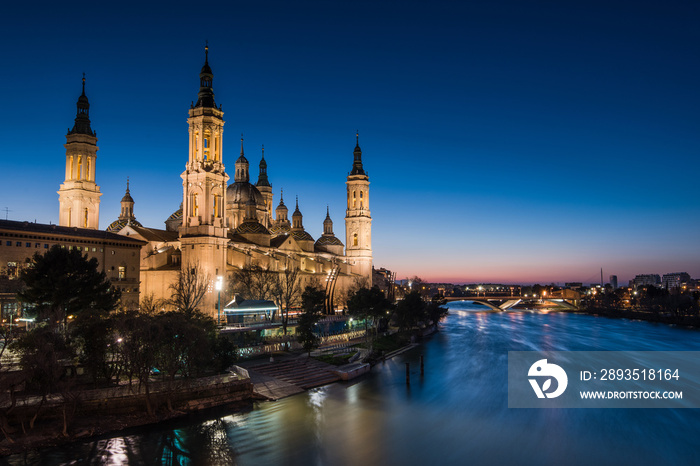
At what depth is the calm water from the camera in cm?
2170

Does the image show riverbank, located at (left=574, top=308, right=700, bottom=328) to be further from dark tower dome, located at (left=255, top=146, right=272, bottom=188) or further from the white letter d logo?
dark tower dome, located at (left=255, top=146, right=272, bottom=188)

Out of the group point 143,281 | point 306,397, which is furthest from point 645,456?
point 143,281

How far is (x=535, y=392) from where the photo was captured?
34781 mm

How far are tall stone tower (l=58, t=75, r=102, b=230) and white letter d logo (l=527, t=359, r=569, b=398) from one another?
176 ft

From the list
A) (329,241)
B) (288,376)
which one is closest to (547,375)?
(288,376)

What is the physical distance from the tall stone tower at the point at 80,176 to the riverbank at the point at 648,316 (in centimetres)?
9842

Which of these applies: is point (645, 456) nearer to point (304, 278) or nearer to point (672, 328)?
point (304, 278)

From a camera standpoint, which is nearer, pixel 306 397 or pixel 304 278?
pixel 306 397

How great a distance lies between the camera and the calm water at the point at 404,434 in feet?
71.2

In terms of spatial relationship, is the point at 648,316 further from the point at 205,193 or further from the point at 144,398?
the point at 144,398

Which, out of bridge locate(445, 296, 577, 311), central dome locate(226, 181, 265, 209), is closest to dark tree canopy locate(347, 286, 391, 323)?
central dome locate(226, 181, 265, 209)

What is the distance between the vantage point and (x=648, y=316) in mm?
103000

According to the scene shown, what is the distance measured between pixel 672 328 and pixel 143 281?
84.5 m

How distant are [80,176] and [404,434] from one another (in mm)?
54286
